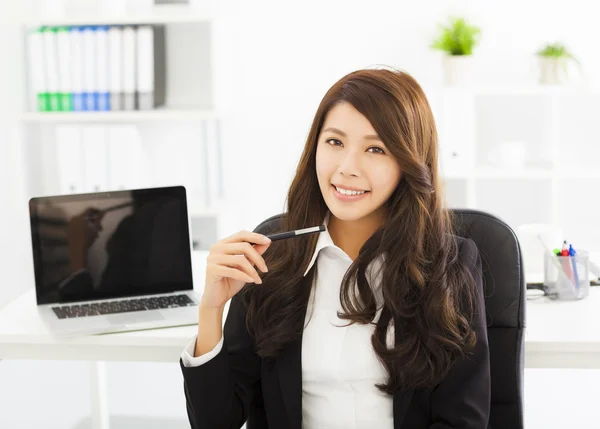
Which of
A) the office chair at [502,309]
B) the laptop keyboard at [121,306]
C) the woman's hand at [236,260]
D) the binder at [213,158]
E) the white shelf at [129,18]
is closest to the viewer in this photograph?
the woman's hand at [236,260]

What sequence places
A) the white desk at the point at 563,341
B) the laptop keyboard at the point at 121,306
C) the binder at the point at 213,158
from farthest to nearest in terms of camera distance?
the binder at the point at 213,158 < the laptop keyboard at the point at 121,306 < the white desk at the point at 563,341

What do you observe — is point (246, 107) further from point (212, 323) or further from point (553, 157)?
point (212, 323)

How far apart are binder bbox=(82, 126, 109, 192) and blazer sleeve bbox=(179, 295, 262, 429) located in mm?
1749

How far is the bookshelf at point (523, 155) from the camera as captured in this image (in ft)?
10.9

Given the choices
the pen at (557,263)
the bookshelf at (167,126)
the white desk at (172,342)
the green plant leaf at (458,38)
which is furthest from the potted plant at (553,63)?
the white desk at (172,342)

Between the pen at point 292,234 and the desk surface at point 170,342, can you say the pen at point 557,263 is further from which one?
the pen at point 292,234

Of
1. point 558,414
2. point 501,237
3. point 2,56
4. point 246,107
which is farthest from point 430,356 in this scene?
point 2,56

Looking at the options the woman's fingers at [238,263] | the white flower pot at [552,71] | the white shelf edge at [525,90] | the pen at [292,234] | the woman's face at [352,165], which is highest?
the white flower pot at [552,71]

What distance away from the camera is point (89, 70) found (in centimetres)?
319

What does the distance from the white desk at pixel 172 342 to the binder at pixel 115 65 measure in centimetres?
147

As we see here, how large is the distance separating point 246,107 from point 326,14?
519mm

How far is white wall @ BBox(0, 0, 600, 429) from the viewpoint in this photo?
11.1ft

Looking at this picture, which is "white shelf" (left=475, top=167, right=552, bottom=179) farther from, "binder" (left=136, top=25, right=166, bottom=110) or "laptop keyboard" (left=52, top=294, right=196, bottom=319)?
"laptop keyboard" (left=52, top=294, right=196, bottom=319)

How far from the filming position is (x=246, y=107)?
11.8 ft
